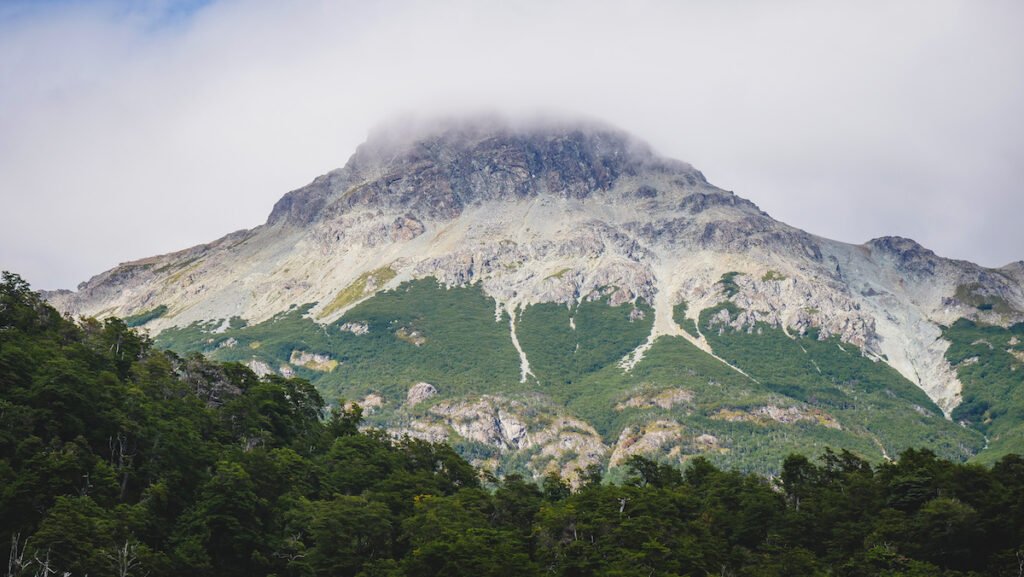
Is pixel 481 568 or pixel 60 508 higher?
pixel 60 508

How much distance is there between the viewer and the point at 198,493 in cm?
9769

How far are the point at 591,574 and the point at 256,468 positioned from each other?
4277 centimetres

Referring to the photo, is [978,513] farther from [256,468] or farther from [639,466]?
[256,468]

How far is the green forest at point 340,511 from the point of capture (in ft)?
276

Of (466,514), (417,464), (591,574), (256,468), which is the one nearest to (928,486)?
(591,574)

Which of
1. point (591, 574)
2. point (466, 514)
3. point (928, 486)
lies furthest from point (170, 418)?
point (928, 486)

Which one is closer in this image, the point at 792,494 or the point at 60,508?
the point at 60,508

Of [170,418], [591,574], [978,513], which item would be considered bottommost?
[591,574]

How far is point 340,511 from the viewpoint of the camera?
3895 inches

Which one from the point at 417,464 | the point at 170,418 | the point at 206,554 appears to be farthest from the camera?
the point at 417,464

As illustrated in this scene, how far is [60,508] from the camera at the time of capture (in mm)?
77500

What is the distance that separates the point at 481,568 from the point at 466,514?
14631 mm

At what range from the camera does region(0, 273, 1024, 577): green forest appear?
84188mm

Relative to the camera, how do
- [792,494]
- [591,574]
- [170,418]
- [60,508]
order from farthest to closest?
[792,494]
[170,418]
[591,574]
[60,508]
